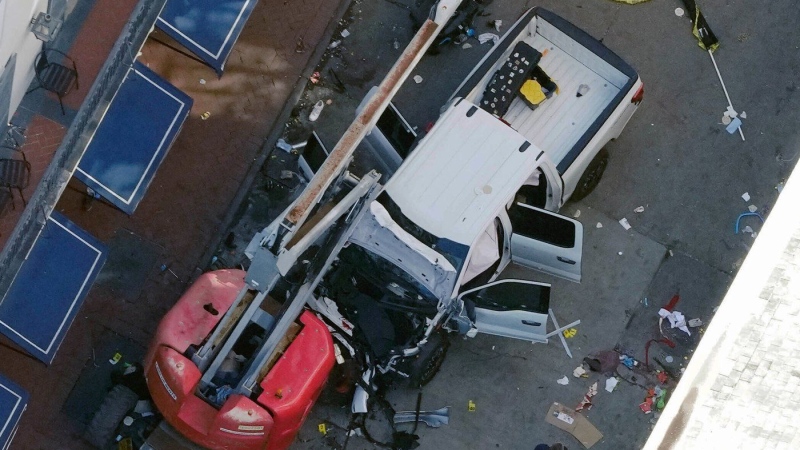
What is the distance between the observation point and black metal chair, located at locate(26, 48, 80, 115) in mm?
14547

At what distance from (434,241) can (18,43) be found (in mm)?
5347

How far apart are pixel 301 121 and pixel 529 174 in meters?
3.82

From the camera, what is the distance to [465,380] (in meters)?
15.4

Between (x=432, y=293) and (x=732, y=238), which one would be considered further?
(x=732, y=238)

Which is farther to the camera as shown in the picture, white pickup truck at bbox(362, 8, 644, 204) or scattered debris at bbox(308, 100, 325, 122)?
scattered debris at bbox(308, 100, 325, 122)

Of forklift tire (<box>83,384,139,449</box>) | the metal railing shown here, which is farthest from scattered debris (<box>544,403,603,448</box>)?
the metal railing

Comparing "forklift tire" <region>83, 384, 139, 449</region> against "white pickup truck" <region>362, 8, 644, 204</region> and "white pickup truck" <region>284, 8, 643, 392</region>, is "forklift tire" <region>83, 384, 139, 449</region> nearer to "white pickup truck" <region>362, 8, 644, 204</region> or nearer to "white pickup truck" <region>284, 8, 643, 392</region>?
"white pickup truck" <region>284, 8, 643, 392</region>

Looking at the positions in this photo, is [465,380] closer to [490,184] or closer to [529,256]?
[529,256]

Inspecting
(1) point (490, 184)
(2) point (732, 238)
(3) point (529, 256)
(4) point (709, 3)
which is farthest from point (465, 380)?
(4) point (709, 3)

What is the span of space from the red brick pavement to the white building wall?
602 millimetres

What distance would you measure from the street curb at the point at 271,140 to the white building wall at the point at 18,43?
3.10 meters

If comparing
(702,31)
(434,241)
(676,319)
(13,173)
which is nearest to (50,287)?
(13,173)

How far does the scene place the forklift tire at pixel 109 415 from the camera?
14.6 m

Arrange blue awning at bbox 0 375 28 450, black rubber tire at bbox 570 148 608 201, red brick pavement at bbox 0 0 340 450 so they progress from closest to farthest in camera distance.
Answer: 1. blue awning at bbox 0 375 28 450
2. red brick pavement at bbox 0 0 340 450
3. black rubber tire at bbox 570 148 608 201
